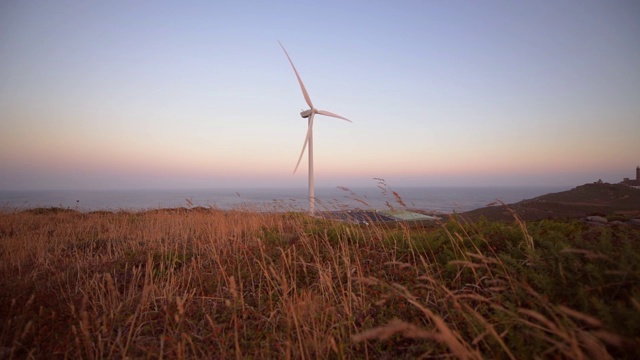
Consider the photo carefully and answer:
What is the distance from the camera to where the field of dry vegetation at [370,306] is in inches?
98.4

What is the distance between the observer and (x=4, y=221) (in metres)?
11.9

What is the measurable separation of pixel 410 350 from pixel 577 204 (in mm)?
13130

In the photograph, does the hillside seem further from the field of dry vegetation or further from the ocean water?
the field of dry vegetation

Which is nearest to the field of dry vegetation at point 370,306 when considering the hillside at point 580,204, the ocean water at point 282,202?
the ocean water at point 282,202

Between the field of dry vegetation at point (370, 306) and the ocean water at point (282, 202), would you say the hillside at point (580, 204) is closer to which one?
the ocean water at point (282, 202)

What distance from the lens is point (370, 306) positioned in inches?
158

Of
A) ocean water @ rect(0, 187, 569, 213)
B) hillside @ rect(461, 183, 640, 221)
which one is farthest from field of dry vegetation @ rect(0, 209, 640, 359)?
hillside @ rect(461, 183, 640, 221)

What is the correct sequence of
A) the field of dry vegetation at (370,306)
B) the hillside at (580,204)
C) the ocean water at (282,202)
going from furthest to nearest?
the hillside at (580,204), the ocean water at (282,202), the field of dry vegetation at (370,306)

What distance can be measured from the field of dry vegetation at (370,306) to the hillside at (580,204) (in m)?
6.67

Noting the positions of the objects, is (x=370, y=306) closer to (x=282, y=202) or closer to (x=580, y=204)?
(x=282, y=202)

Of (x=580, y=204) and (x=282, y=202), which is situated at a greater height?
(x=282, y=202)

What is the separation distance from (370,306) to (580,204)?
505 inches

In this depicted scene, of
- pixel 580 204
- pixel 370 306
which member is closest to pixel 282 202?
pixel 370 306

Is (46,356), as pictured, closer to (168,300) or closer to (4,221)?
(168,300)
